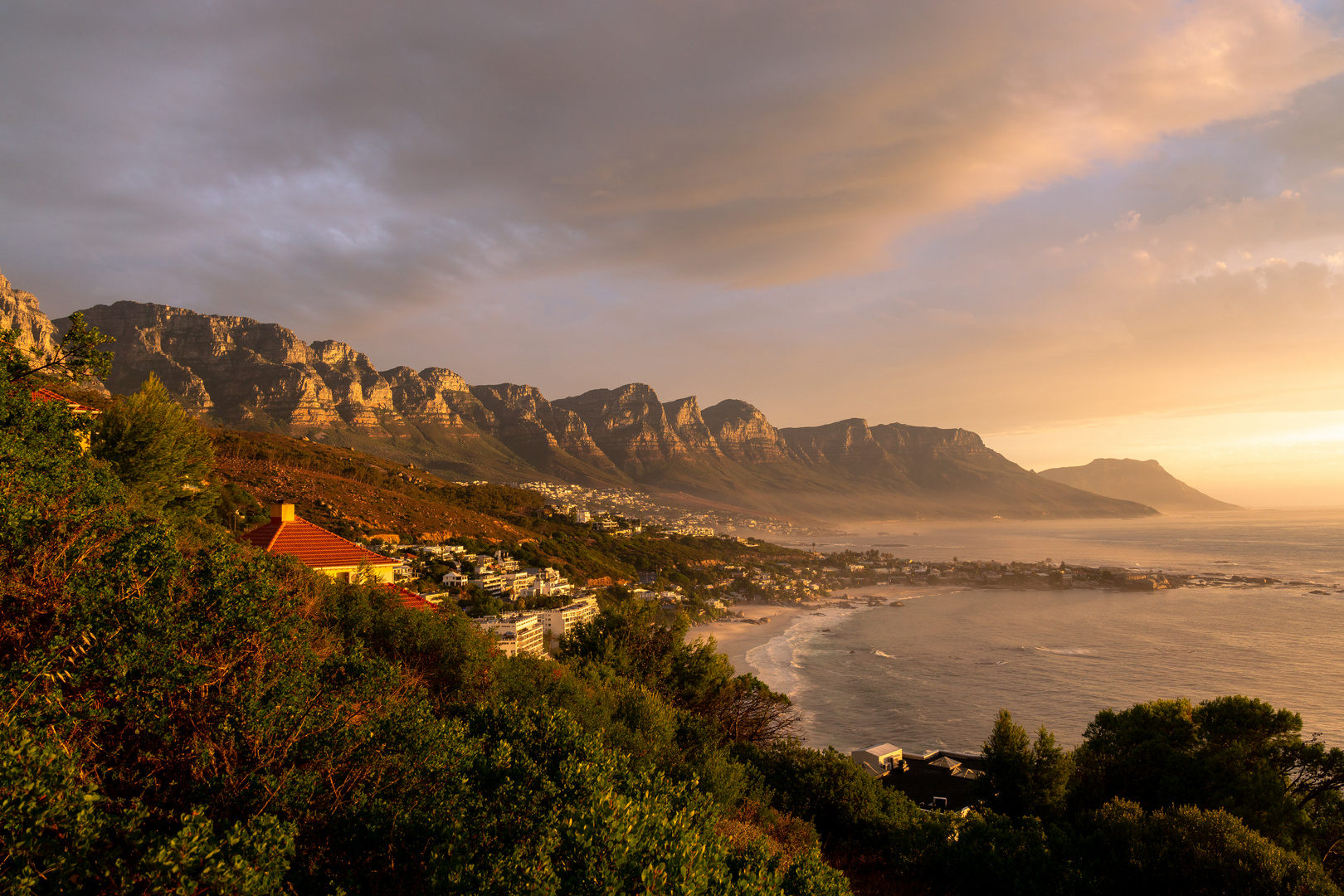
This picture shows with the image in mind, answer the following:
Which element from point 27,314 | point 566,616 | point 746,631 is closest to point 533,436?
point 27,314

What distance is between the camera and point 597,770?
20.4 feet

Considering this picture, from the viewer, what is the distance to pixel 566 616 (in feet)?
121

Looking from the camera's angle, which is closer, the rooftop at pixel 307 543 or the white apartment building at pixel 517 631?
the rooftop at pixel 307 543

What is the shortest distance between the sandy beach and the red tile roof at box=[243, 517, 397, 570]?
25.4 meters

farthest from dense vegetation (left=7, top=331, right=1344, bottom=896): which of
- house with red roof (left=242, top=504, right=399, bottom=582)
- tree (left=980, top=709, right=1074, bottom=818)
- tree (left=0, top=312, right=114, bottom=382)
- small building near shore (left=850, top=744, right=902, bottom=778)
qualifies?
small building near shore (left=850, top=744, right=902, bottom=778)

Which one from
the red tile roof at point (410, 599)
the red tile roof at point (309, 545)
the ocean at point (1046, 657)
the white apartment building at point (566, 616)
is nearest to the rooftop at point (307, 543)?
the red tile roof at point (309, 545)

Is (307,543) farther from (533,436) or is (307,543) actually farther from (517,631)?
(533,436)

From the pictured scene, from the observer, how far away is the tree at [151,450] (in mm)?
19547

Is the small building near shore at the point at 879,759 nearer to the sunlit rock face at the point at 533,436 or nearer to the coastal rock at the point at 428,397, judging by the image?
the coastal rock at the point at 428,397

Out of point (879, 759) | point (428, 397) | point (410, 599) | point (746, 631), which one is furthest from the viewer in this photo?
point (428, 397)

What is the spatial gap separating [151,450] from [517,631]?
47.5 feet

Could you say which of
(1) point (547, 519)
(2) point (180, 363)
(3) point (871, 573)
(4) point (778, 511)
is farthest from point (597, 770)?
(4) point (778, 511)

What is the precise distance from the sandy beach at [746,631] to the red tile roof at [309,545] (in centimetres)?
2543

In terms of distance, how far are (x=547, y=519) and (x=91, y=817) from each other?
80211mm
